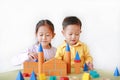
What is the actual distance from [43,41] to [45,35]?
0.10ft

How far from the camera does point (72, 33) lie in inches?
37.7

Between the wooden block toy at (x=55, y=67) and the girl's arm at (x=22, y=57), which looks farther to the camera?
the girl's arm at (x=22, y=57)

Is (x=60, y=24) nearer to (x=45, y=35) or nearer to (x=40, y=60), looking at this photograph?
(x=45, y=35)

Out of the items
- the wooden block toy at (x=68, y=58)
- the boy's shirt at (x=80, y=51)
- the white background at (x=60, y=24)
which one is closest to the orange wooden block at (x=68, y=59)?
the wooden block toy at (x=68, y=58)

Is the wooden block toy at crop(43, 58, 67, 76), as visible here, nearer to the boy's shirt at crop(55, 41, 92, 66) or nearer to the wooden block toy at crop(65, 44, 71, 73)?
the wooden block toy at crop(65, 44, 71, 73)

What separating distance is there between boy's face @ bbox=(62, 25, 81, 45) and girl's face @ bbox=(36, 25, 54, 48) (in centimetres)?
6

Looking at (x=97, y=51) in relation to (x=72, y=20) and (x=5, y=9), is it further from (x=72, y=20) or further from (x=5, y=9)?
(x=5, y=9)

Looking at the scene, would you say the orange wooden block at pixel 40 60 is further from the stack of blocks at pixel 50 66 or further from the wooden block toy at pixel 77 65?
the wooden block toy at pixel 77 65

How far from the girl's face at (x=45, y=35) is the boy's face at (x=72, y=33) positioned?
0.20 feet

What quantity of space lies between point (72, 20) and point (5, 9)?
0.30m

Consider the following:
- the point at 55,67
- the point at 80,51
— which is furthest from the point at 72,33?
the point at 55,67

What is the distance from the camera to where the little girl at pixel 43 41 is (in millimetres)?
972

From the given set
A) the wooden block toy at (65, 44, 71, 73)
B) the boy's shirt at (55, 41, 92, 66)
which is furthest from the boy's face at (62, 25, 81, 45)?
the wooden block toy at (65, 44, 71, 73)

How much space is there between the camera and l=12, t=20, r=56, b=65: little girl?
0.97 meters
